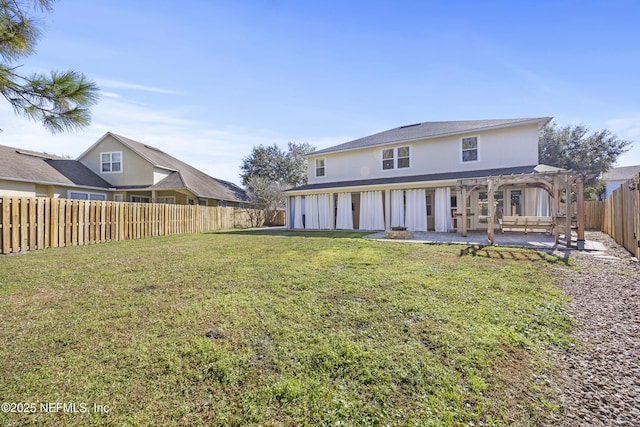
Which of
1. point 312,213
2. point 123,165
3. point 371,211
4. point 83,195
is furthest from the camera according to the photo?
point 123,165

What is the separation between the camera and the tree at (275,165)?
3278 centimetres

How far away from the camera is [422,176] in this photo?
14359 mm

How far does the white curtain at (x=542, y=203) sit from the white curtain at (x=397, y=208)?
6305mm

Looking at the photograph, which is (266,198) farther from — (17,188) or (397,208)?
(17,188)

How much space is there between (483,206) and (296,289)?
Result: 1432cm

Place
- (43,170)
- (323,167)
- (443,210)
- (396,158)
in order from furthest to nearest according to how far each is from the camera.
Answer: (323,167)
(43,170)
(396,158)
(443,210)

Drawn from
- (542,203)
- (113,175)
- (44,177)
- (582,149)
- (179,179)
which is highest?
(582,149)

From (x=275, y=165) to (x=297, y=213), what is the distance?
55.9 ft

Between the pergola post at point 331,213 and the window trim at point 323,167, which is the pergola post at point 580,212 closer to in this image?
the pergola post at point 331,213

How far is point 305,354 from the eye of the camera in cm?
256

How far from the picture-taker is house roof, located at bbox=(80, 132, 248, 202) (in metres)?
18.8

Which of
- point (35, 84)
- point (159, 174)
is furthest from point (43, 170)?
point (35, 84)

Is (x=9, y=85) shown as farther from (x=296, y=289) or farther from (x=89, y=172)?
(x=89, y=172)

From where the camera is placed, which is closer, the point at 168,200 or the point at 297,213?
the point at 297,213
